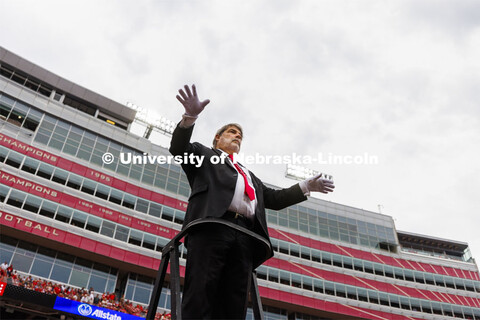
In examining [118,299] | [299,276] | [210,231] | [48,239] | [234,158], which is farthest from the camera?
[299,276]

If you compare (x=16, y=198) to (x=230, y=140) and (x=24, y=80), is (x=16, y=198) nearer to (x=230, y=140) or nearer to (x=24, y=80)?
(x=24, y=80)

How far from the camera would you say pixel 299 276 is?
40.7 metres

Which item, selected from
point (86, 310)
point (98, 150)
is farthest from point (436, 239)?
point (86, 310)

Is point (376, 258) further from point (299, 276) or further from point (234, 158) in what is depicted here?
point (234, 158)

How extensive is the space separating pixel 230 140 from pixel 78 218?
104 feet

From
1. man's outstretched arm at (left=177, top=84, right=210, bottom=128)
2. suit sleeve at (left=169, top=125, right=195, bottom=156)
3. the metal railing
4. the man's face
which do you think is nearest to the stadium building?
the metal railing

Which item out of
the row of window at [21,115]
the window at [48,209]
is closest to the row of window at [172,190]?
the row of window at [21,115]

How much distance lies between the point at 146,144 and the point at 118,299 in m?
16.4

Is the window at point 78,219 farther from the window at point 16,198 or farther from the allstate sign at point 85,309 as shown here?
the allstate sign at point 85,309

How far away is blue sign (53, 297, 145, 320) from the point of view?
73.3 ft

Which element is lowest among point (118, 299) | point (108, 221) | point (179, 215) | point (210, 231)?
point (210, 231)

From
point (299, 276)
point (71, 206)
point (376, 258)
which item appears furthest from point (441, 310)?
point (71, 206)

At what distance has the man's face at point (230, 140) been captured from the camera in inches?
151

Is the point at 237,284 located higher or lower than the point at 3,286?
lower
